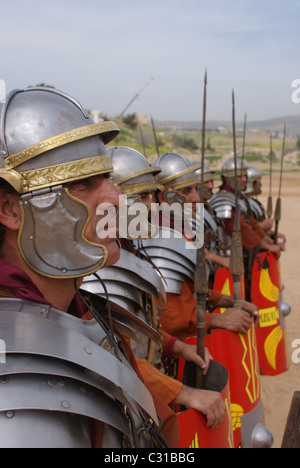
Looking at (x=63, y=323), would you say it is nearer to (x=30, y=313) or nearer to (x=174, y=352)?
(x=30, y=313)

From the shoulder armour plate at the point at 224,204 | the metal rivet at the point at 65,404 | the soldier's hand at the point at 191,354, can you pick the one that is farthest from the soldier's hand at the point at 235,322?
the shoulder armour plate at the point at 224,204

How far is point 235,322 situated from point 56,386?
2.07 m

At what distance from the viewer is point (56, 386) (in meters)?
1.17

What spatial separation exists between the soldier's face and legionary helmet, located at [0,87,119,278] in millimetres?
41

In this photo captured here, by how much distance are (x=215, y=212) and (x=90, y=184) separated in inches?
194

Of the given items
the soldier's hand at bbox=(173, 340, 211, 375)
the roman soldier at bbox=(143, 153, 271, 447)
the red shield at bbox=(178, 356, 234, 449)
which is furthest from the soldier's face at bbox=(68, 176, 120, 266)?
the roman soldier at bbox=(143, 153, 271, 447)

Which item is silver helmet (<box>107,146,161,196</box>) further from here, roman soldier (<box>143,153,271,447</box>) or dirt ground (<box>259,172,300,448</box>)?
dirt ground (<box>259,172,300,448</box>)

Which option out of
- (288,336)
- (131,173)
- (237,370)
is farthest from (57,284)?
(288,336)

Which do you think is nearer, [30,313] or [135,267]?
[30,313]

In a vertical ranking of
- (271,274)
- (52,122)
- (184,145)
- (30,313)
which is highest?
(184,145)

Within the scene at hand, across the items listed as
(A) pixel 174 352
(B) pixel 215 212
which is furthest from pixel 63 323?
(B) pixel 215 212

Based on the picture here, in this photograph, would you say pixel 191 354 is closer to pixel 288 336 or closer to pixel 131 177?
pixel 131 177

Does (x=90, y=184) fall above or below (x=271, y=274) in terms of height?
below
